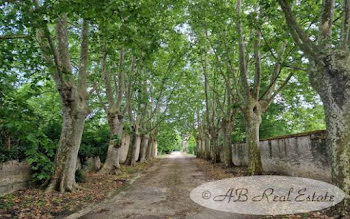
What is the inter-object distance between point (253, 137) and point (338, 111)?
5289mm

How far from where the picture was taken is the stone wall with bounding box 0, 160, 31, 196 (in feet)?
22.2

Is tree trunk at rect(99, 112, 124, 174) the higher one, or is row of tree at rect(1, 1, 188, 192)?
row of tree at rect(1, 1, 188, 192)

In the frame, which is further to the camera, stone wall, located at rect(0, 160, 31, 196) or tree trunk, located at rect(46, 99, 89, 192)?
tree trunk, located at rect(46, 99, 89, 192)

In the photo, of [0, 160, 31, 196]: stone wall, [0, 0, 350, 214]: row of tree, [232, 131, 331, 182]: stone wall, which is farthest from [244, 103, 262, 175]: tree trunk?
[0, 160, 31, 196]: stone wall

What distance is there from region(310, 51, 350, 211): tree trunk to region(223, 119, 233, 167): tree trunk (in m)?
10.8


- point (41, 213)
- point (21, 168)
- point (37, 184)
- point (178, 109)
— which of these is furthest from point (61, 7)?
point (178, 109)

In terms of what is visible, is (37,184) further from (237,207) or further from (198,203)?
(237,207)

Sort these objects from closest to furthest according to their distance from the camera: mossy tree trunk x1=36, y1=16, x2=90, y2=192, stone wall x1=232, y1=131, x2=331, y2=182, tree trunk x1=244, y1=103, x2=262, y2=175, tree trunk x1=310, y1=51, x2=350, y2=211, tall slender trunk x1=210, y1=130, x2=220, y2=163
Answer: tree trunk x1=310, y1=51, x2=350, y2=211 < mossy tree trunk x1=36, y1=16, x2=90, y2=192 < stone wall x1=232, y1=131, x2=331, y2=182 < tree trunk x1=244, y1=103, x2=262, y2=175 < tall slender trunk x1=210, y1=130, x2=220, y2=163

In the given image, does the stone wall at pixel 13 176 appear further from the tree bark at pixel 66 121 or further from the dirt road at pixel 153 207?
the dirt road at pixel 153 207

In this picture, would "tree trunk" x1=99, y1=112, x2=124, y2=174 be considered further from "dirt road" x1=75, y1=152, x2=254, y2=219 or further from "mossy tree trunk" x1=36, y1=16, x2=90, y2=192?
"dirt road" x1=75, y1=152, x2=254, y2=219

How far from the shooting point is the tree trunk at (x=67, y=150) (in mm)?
7426

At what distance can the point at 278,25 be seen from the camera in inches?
291

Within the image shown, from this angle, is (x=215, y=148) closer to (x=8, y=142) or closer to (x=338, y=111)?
(x=8, y=142)

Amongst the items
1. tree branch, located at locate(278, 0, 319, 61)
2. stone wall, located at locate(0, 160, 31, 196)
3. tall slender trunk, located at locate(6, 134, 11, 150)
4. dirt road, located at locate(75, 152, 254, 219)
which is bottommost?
dirt road, located at locate(75, 152, 254, 219)
